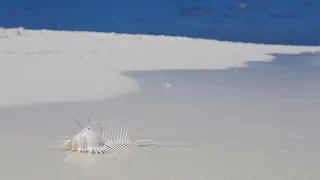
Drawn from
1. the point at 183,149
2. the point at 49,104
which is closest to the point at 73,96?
the point at 49,104

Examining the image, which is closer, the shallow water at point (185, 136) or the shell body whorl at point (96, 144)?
the shallow water at point (185, 136)

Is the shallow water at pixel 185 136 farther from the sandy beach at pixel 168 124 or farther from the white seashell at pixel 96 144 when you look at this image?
the white seashell at pixel 96 144

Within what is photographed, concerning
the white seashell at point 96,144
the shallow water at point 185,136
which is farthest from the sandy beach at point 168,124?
the white seashell at point 96,144

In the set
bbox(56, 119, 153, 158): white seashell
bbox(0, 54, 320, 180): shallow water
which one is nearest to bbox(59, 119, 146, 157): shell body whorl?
bbox(56, 119, 153, 158): white seashell

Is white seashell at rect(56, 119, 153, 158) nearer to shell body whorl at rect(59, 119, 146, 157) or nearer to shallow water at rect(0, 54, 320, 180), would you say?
shell body whorl at rect(59, 119, 146, 157)

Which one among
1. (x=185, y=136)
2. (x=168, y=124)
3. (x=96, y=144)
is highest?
(x=168, y=124)

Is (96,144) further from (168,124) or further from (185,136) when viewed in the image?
(168,124)

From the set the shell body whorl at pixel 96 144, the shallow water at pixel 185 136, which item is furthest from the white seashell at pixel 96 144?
the shallow water at pixel 185 136

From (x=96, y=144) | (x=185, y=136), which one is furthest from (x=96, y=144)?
(x=185, y=136)
